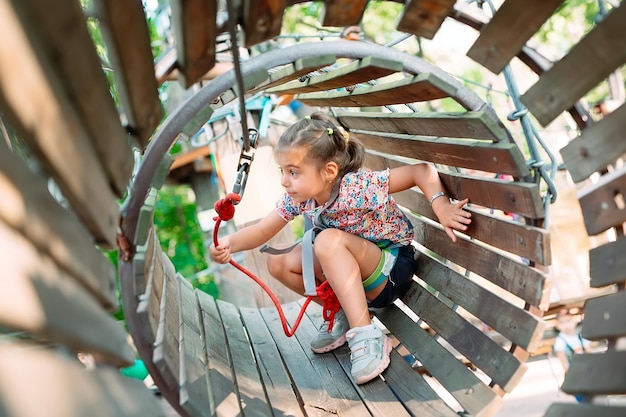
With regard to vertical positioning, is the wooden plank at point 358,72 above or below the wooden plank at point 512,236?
above

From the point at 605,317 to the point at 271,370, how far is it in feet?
4.37

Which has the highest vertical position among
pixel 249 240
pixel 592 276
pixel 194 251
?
pixel 592 276

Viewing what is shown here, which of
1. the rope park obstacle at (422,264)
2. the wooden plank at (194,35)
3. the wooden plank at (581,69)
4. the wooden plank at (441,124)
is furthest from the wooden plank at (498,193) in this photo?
the wooden plank at (194,35)

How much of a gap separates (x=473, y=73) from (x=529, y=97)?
1456 cm

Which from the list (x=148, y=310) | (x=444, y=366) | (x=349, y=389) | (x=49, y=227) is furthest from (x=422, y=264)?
(x=49, y=227)

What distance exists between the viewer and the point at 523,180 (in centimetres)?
215

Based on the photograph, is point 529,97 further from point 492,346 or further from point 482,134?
point 492,346

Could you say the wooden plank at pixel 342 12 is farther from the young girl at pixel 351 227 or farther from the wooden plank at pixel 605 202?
the young girl at pixel 351 227

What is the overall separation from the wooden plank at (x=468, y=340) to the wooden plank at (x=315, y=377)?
431 millimetres

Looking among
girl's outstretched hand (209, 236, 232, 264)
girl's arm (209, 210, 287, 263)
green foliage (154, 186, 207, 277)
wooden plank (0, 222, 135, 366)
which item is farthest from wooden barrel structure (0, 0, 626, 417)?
green foliage (154, 186, 207, 277)

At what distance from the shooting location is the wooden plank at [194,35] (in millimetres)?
1552

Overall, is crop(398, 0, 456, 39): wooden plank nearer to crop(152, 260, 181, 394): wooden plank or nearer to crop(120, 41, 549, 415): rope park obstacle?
crop(120, 41, 549, 415): rope park obstacle

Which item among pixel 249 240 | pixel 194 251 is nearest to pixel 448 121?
pixel 249 240

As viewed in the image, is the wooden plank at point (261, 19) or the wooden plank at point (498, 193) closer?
the wooden plank at point (261, 19)
